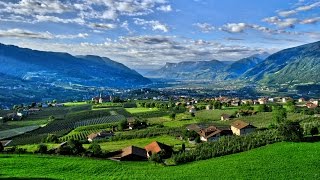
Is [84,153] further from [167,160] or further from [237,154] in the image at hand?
[237,154]

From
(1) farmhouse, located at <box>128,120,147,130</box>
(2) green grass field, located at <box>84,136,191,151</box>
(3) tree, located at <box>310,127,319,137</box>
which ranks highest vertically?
(3) tree, located at <box>310,127,319,137</box>

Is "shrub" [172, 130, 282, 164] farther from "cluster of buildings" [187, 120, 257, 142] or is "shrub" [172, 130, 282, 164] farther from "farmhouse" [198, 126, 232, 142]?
"cluster of buildings" [187, 120, 257, 142]

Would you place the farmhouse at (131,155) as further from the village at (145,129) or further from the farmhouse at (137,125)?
the farmhouse at (137,125)

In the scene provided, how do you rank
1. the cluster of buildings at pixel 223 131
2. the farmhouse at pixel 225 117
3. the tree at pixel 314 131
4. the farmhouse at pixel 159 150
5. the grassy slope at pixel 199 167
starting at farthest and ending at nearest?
the farmhouse at pixel 225 117 < the cluster of buildings at pixel 223 131 < the tree at pixel 314 131 < the farmhouse at pixel 159 150 < the grassy slope at pixel 199 167

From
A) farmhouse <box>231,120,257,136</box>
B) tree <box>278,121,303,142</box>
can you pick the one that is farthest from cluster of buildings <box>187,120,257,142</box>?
tree <box>278,121,303,142</box>

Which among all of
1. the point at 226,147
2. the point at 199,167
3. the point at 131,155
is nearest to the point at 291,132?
the point at 226,147

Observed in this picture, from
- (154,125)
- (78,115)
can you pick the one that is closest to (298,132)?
(154,125)

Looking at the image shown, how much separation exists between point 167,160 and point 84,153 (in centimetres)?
1688

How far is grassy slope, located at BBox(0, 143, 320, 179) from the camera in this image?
51812 mm

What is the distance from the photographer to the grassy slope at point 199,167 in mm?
51812

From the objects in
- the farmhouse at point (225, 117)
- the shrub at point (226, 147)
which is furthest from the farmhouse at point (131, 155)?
the farmhouse at point (225, 117)

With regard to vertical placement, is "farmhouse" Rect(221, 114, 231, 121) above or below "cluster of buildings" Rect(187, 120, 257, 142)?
above

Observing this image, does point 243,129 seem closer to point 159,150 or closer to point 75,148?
point 159,150

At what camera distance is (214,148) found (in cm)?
6594
